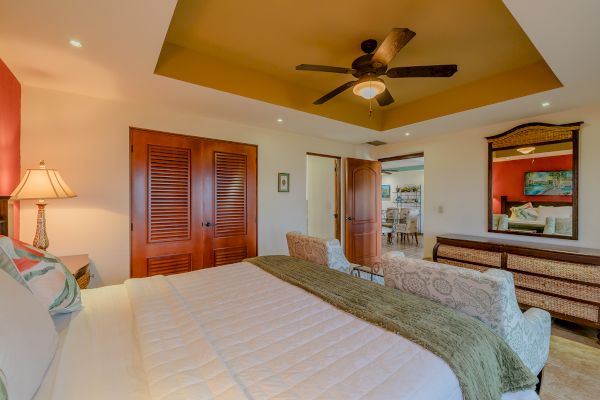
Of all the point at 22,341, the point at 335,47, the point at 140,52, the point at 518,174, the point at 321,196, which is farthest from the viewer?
the point at 321,196

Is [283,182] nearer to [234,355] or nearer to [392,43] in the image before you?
[392,43]

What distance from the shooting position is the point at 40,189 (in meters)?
2.01

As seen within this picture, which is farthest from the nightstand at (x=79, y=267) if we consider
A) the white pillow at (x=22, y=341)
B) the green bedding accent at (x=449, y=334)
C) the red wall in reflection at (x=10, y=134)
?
the green bedding accent at (x=449, y=334)

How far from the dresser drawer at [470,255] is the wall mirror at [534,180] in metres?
0.55

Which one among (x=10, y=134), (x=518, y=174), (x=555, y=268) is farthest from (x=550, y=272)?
(x=10, y=134)

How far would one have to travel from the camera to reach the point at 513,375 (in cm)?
116

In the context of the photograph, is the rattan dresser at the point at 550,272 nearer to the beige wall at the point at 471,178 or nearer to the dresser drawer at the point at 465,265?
the dresser drawer at the point at 465,265

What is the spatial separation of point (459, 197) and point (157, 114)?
13.6 feet

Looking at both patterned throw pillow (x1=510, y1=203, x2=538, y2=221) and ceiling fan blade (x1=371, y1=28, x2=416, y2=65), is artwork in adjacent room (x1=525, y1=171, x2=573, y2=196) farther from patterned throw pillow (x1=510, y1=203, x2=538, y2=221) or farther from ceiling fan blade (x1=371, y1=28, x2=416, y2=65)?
ceiling fan blade (x1=371, y1=28, x2=416, y2=65)

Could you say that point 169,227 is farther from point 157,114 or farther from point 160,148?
point 157,114

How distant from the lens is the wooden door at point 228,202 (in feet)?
10.8

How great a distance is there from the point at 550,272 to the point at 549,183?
110 centimetres

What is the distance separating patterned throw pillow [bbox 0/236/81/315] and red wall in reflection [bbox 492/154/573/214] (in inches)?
171

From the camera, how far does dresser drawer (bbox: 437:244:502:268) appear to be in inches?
121
